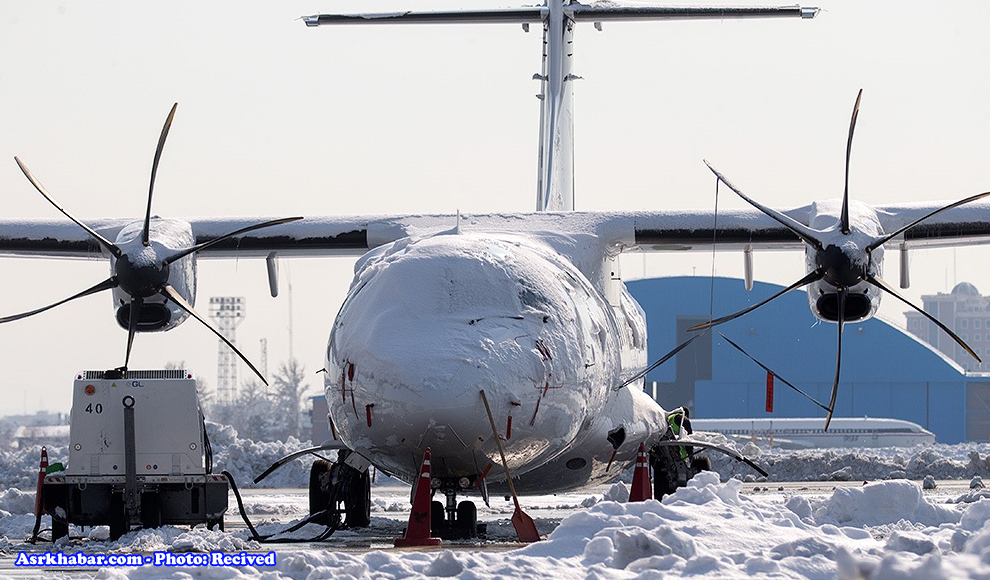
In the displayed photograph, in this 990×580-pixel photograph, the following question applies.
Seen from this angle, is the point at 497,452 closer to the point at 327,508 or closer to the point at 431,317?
the point at 431,317

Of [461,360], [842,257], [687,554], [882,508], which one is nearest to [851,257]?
[842,257]

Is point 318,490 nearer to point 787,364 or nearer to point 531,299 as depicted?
point 531,299

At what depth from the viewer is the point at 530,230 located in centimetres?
1603

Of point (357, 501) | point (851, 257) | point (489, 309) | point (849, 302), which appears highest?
point (851, 257)

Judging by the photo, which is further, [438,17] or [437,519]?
[438,17]

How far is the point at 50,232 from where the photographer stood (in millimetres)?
19172

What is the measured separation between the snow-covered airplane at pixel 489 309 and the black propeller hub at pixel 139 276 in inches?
0.9

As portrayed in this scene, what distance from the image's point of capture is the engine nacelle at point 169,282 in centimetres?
1677

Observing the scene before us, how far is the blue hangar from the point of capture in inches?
2491

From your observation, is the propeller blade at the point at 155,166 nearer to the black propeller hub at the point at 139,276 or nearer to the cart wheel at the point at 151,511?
the black propeller hub at the point at 139,276

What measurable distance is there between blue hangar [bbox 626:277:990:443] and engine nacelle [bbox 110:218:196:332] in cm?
4401

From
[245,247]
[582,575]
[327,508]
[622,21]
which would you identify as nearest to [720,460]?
[622,21]

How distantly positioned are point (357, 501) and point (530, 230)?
3471mm

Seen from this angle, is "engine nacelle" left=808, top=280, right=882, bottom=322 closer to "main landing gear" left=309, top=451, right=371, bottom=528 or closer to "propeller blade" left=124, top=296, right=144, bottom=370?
"main landing gear" left=309, top=451, right=371, bottom=528
